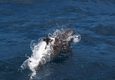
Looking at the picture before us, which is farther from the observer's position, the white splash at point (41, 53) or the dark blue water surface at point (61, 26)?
the white splash at point (41, 53)

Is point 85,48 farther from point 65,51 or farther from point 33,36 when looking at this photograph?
point 33,36

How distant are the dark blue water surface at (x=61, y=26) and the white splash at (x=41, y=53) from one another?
42cm

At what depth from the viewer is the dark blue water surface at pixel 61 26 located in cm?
2704

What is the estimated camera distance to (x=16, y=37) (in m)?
31.7

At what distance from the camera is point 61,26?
33375 millimetres

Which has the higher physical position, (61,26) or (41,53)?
(61,26)

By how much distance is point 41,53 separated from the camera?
2880 centimetres

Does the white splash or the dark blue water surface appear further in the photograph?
the white splash

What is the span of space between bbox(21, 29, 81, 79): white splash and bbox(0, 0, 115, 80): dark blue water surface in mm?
421

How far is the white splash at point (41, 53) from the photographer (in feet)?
90.7

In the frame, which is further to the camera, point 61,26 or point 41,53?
point 61,26

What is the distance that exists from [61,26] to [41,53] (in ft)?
16.7

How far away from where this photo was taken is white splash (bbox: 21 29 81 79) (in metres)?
27.6

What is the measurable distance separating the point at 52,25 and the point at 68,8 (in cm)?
353
